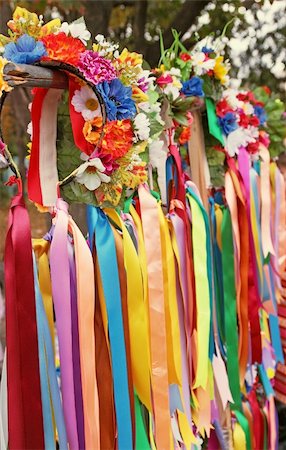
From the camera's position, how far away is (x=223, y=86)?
1517 millimetres

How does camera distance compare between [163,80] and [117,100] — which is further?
[163,80]

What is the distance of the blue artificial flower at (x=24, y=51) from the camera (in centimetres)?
92

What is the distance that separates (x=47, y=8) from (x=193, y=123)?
1.98m

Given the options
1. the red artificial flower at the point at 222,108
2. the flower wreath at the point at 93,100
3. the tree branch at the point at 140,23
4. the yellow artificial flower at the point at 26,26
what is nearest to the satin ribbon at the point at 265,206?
the red artificial flower at the point at 222,108

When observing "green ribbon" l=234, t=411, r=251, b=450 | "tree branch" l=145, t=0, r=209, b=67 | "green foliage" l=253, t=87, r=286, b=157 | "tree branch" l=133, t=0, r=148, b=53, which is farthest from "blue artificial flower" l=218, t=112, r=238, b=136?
"tree branch" l=133, t=0, r=148, b=53

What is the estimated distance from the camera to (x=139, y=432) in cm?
107

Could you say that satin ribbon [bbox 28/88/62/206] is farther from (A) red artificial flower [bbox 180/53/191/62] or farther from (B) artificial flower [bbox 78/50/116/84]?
(A) red artificial flower [bbox 180/53/191/62]

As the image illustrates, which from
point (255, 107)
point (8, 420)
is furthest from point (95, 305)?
point (255, 107)

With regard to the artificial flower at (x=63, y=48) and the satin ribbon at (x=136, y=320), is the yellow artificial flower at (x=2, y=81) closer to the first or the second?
the artificial flower at (x=63, y=48)

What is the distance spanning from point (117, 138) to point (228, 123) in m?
0.57

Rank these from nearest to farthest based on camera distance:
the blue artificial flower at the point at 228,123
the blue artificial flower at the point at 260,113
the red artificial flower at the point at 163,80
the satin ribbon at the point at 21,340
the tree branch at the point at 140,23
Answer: the satin ribbon at the point at 21,340 < the red artificial flower at the point at 163,80 < the blue artificial flower at the point at 228,123 < the blue artificial flower at the point at 260,113 < the tree branch at the point at 140,23

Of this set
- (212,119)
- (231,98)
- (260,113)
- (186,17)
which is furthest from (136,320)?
(186,17)

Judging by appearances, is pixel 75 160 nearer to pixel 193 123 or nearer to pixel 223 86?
pixel 193 123

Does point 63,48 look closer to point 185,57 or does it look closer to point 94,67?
point 94,67
